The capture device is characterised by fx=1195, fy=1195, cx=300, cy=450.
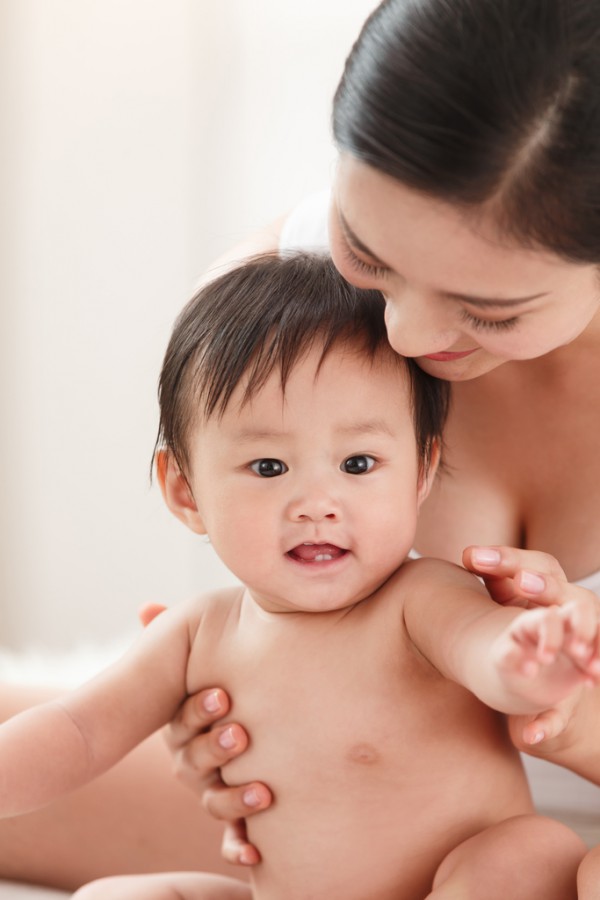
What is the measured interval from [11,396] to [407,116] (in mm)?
2003

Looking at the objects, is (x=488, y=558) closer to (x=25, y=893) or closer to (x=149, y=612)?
(x=149, y=612)

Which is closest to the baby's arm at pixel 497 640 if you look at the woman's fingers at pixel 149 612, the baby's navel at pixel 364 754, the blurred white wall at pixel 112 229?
the baby's navel at pixel 364 754

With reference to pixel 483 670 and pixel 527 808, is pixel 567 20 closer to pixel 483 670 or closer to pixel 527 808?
pixel 483 670

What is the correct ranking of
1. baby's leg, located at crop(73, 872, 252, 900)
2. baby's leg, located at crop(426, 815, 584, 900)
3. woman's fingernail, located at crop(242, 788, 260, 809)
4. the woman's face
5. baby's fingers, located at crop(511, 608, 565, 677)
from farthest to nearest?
1. baby's leg, located at crop(73, 872, 252, 900)
2. woman's fingernail, located at crop(242, 788, 260, 809)
3. baby's leg, located at crop(426, 815, 584, 900)
4. the woman's face
5. baby's fingers, located at crop(511, 608, 565, 677)

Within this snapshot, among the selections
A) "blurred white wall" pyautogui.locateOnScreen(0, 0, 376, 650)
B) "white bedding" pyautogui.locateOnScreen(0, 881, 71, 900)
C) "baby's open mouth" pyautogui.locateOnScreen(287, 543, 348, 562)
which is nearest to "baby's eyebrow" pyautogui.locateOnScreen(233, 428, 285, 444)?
"baby's open mouth" pyautogui.locateOnScreen(287, 543, 348, 562)

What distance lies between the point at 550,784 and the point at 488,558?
1.96ft

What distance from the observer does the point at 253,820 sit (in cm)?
117

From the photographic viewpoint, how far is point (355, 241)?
0.96 m

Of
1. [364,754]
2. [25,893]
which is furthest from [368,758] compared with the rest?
[25,893]

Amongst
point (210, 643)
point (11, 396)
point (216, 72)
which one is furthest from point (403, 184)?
point (11, 396)

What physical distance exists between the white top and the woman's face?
0.45 meters

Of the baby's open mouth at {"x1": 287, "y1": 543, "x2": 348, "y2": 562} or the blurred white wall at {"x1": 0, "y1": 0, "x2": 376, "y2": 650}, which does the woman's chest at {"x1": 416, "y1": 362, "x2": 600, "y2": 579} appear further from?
the blurred white wall at {"x1": 0, "y1": 0, "x2": 376, "y2": 650}

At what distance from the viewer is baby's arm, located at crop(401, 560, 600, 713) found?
777mm

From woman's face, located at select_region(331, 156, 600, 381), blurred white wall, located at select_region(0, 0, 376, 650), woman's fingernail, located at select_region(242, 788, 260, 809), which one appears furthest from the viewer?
blurred white wall, located at select_region(0, 0, 376, 650)
